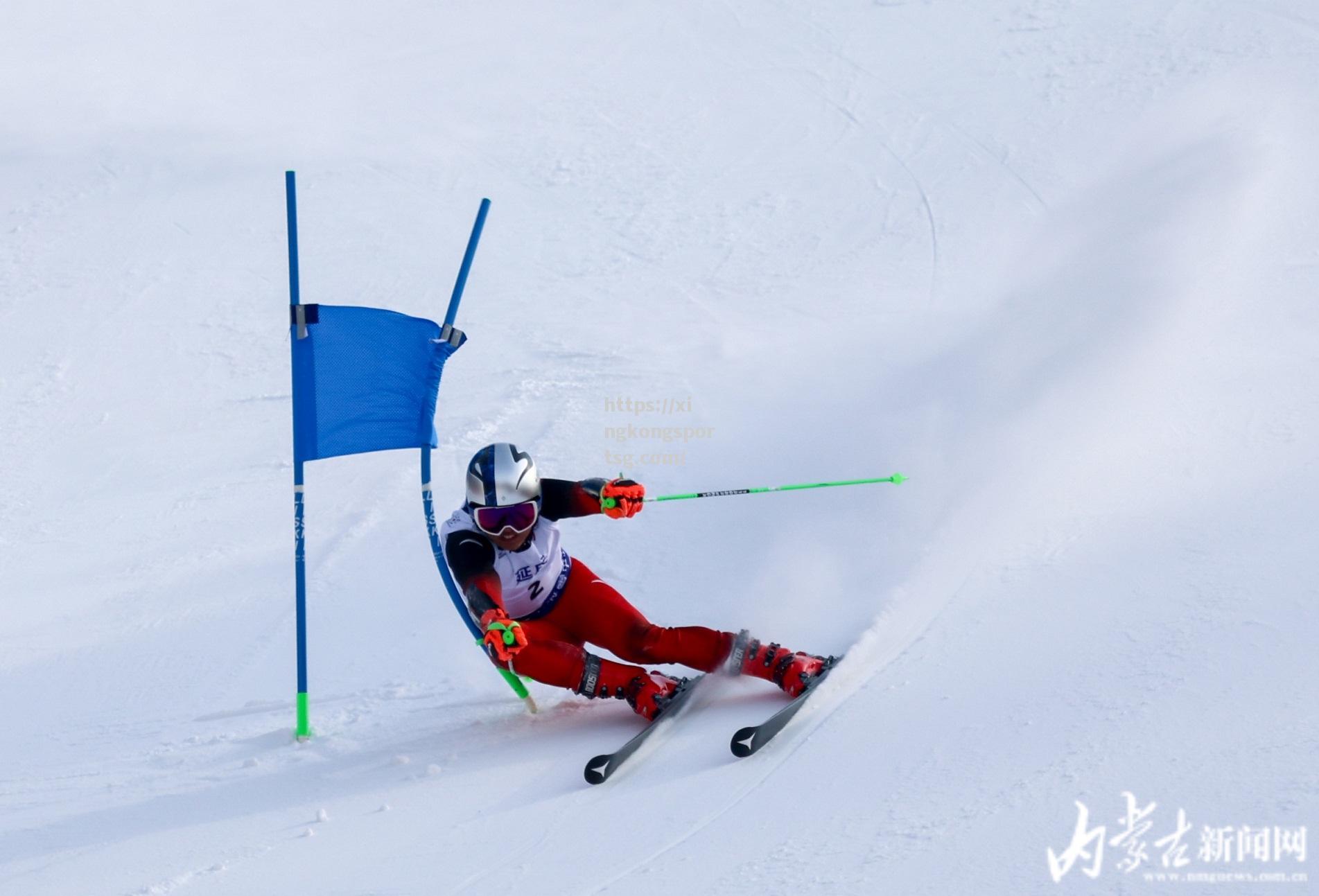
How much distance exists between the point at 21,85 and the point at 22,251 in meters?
3.81

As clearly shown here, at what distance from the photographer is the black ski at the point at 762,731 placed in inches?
188

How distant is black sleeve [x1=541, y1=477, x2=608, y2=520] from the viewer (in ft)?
18.3

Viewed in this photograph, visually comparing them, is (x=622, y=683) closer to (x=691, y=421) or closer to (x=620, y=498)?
(x=620, y=498)

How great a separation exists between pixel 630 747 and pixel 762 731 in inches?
18.3

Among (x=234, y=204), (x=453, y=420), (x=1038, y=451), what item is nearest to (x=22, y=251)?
(x=234, y=204)

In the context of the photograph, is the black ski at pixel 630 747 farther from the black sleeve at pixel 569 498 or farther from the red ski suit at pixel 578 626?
the black sleeve at pixel 569 498

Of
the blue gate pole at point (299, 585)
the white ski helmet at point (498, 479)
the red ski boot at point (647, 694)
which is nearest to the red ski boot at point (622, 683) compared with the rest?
the red ski boot at point (647, 694)

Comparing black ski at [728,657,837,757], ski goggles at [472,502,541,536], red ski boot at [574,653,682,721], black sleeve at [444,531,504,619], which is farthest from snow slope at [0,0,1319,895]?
ski goggles at [472,502,541,536]

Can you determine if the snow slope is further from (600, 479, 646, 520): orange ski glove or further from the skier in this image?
(600, 479, 646, 520): orange ski glove

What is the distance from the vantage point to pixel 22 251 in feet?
38.3

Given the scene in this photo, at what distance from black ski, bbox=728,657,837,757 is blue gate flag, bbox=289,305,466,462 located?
1.77 m

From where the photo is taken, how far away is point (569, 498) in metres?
5.62

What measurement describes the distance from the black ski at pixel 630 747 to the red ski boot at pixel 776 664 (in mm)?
206

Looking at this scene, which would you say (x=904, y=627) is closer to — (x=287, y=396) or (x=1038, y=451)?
(x=1038, y=451)
